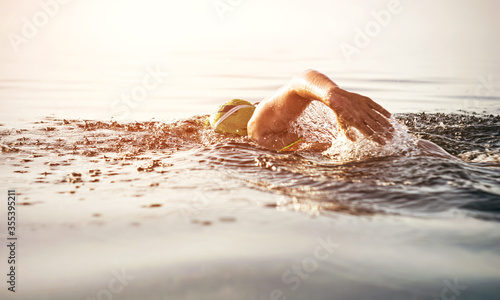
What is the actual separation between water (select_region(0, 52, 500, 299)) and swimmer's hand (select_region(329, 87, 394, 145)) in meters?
0.33

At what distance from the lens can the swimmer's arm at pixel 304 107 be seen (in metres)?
4.06

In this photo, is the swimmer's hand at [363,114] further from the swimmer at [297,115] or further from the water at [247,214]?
the water at [247,214]

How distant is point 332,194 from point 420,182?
2.48ft

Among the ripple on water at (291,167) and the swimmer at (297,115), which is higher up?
the swimmer at (297,115)

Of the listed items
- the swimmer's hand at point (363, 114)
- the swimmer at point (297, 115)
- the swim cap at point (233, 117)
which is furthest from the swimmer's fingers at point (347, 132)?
the swim cap at point (233, 117)

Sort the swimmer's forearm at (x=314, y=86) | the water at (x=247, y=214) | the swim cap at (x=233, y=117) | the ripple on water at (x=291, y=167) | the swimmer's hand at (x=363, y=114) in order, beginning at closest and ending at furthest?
the water at (x=247, y=214), the ripple on water at (x=291, y=167), the swimmer's hand at (x=363, y=114), the swimmer's forearm at (x=314, y=86), the swim cap at (x=233, y=117)

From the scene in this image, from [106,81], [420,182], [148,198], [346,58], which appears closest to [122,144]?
[148,198]

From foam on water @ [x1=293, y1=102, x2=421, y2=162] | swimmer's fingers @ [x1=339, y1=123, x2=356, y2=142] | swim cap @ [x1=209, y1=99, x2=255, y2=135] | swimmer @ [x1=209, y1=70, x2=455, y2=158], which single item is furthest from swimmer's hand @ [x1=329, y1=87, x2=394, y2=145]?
swim cap @ [x1=209, y1=99, x2=255, y2=135]

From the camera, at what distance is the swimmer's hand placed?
4039mm

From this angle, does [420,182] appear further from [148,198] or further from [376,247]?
[148,198]

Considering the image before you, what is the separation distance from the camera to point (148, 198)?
3725 mm

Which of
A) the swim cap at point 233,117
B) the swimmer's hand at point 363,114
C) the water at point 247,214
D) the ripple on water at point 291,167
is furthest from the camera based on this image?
the swim cap at point 233,117

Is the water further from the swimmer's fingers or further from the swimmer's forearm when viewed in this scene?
the swimmer's forearm

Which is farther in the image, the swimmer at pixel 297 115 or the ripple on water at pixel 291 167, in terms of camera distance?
the swimmer at pixel 297 115
